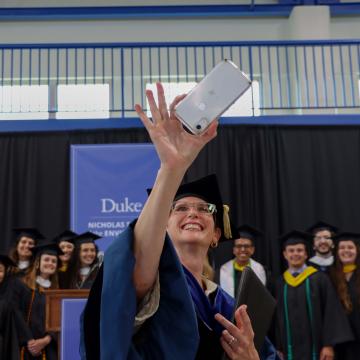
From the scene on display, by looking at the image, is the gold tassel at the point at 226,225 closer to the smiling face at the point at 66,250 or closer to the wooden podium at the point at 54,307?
the wooden podium at the point at 54,307

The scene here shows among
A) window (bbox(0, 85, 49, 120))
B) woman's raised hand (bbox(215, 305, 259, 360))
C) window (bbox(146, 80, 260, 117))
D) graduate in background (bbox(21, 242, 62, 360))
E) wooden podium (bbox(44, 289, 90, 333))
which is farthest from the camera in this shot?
window (bbox(0, 85, 49, 120))

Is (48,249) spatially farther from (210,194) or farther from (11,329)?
(210,194)

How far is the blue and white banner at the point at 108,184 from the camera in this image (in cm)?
827

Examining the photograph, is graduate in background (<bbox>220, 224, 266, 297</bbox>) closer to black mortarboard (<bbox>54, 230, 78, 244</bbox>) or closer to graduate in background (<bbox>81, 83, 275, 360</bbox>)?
black mortarboard (<bbox>54, 230, 78, 244</bbox>)

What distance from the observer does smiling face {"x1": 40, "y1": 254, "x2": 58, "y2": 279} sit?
274 inches

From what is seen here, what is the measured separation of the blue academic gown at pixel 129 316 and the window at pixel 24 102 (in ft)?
27.5

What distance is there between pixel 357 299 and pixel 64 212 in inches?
165

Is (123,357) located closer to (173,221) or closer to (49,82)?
(173,221)

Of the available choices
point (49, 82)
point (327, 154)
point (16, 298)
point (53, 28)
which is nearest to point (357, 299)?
point (327, 154)

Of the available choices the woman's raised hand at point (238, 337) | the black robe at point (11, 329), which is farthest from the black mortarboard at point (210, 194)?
the black robe at point (11, 329)

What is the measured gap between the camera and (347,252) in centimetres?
718

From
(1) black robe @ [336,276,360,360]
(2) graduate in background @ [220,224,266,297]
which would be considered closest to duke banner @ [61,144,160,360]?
(2) graduate in background @ [220,224,266,297]

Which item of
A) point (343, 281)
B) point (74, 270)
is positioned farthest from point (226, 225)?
point (74, 270)

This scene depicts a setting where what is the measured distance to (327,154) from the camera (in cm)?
941
